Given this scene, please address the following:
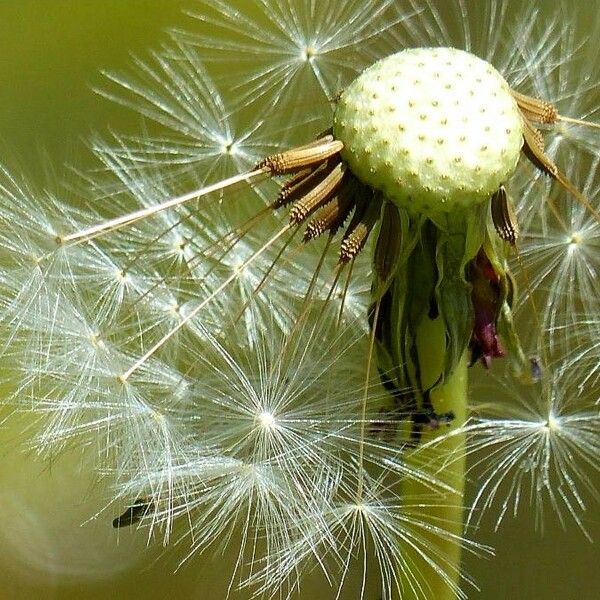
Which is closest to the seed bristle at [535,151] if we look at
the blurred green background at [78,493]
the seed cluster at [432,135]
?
the seed cluster at [432,135]

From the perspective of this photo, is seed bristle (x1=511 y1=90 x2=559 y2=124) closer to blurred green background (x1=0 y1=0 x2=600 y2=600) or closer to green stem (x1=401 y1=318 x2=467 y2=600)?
green stem (x1=401 y1=318 x2=467 y2=600)

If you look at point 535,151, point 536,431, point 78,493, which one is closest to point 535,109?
point 535,151

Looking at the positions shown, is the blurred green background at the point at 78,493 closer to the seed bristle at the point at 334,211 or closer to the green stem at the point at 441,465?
the green stem at the point at 441,465

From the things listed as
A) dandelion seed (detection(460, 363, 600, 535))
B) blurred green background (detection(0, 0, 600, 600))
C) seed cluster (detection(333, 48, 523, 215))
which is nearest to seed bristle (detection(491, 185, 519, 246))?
seed cluster (detection(333, 48, 523, 215))

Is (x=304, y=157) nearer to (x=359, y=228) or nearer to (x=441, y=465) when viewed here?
(x=359, y=228)

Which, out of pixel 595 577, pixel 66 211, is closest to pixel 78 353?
pixel 66 211

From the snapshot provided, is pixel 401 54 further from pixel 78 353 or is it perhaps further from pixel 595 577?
pixel 595 577

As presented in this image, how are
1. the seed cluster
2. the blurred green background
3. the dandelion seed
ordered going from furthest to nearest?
1. the blurred green background
2. the dandelion seed
3. the seed cluster
